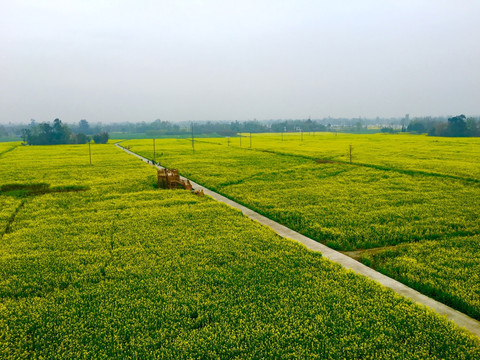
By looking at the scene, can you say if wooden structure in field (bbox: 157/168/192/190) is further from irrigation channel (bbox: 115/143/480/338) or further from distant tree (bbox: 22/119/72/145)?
distant tree (bbox: 22/119/72/145)

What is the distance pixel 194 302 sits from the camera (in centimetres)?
1041

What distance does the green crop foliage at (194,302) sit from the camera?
27.6ft

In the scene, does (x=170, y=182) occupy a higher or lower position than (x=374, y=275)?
higher

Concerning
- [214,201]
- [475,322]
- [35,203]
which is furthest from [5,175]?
[475,322]

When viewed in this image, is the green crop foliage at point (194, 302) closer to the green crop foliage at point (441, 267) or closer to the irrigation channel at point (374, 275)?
the irrigation channel at point (374, 275)

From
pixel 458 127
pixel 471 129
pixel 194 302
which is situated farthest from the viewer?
pixel 471 129

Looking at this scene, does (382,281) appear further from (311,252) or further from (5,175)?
(5,175)

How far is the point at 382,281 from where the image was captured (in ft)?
39.4

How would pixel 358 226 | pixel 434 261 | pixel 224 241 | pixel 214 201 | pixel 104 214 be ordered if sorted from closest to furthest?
pixel 434 261 → pixel 224 241 → pixel 358 226 → pixel 104 214 → pixel 214 201

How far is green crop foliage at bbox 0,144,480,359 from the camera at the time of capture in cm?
840

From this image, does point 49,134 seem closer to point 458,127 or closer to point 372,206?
point 372,206

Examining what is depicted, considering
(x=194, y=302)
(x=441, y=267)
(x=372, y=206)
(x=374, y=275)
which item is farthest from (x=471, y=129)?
(x=194, y=302)

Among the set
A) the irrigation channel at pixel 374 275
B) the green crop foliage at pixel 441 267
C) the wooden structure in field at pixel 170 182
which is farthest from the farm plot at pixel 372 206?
the wooden structure in field at pixel 170 182

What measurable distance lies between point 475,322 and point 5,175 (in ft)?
151
